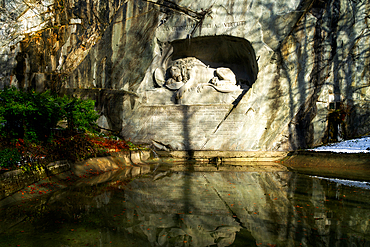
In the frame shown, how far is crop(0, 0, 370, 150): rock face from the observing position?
10961 mm

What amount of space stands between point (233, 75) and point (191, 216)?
10.0m

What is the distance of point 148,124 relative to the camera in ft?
37.0

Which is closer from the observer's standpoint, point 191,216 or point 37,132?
point 191,216

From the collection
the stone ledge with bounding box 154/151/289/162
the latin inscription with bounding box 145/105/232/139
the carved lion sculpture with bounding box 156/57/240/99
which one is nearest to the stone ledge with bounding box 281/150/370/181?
the stone ledge with bounding box 154/151/289/162

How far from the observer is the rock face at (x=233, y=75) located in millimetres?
10961

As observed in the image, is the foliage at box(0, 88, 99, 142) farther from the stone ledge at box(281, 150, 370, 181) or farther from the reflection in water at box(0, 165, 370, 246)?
the stone ledge at box(281, 150, 370, 181)

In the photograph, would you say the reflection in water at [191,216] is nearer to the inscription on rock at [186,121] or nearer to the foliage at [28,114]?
the foliage at [28,114]

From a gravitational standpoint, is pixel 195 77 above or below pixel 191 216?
above

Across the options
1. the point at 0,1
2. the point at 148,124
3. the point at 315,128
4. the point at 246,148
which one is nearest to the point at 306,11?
the point at 315,128

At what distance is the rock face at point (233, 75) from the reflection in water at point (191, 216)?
576 centimetres

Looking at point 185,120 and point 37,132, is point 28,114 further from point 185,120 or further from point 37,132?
point 185,120

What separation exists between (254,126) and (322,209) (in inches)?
283

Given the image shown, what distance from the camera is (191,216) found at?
139 inches

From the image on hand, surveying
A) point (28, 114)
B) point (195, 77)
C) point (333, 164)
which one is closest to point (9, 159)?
point (28, 114)
